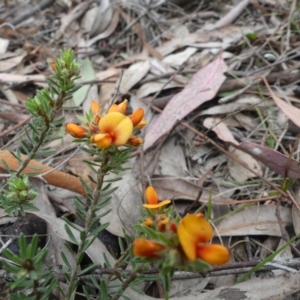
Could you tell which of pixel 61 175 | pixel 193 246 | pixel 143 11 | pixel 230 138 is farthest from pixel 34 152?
pixel 143 11

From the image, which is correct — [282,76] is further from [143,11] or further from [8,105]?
[8,105]

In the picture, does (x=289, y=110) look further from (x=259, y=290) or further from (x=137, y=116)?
(x=137, y=116)

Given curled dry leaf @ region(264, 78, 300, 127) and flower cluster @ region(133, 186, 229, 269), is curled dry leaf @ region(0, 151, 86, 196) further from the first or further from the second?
curled dry leaf @ region(264, 78, 300, 127)

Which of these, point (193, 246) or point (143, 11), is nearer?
point (193, 246)

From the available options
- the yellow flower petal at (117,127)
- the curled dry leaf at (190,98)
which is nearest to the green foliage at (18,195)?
the yellow flower petal at (117,127)

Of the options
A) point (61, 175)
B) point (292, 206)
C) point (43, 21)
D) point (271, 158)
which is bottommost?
point (292, 206)

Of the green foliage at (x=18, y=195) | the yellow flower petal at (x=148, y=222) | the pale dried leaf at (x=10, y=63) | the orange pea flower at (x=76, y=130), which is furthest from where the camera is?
the pale dried leaf at (x=10, y=63)

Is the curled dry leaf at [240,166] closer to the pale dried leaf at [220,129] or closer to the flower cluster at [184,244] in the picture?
the pale dried leaf at [220,129]

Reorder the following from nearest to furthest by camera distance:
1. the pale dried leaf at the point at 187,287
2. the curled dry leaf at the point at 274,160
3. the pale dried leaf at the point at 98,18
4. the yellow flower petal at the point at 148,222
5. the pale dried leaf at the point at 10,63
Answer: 1. the yellow flower petal at the point at 148,222
2. the pale dried leaf at the point at 187,287
3. the curled dry leaf at the point at 274,160
4. the pale dried leaf at the point at 10,63
5. the pale dried leaf at the point at 98,18
